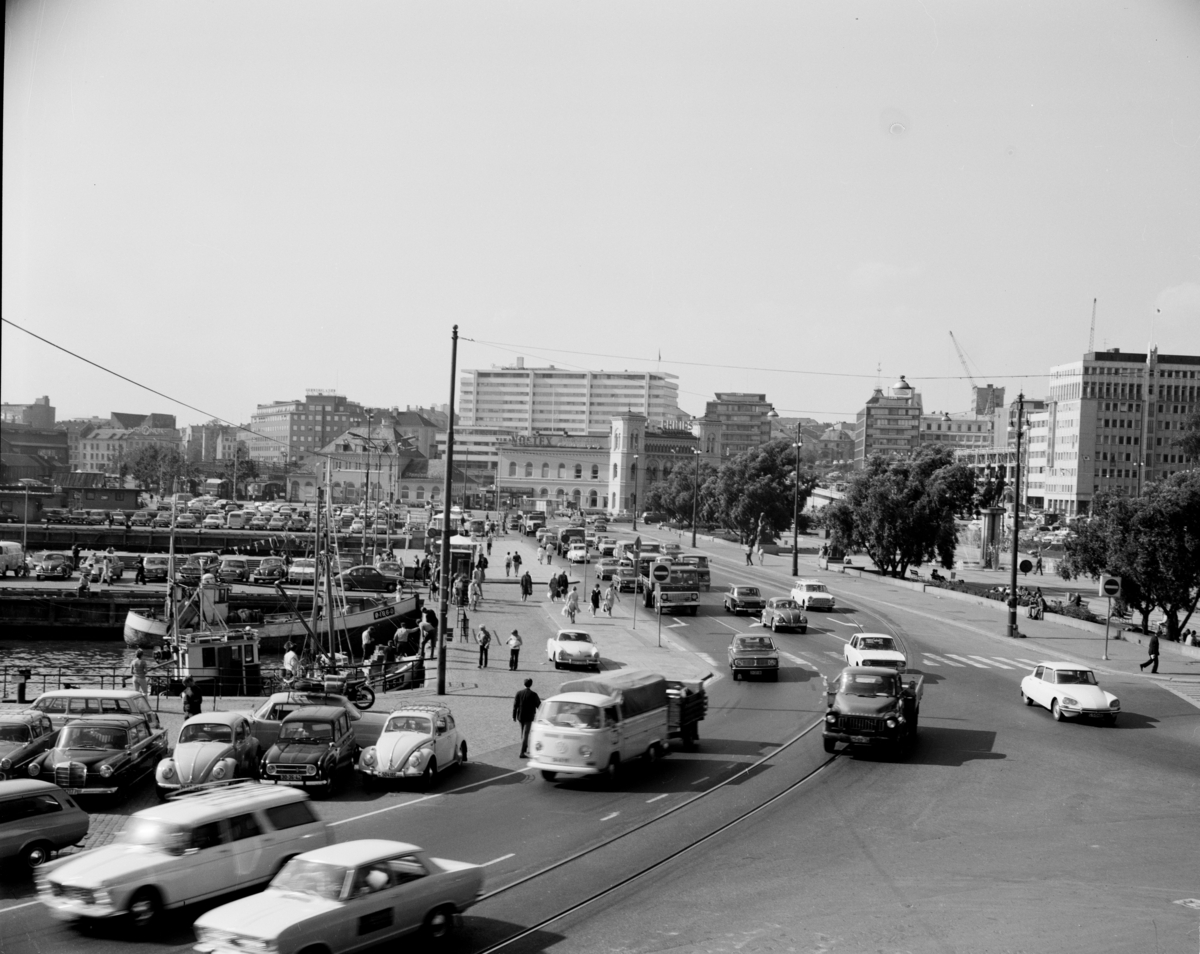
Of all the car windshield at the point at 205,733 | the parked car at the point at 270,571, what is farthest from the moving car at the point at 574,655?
the parked car at the point at 270,571

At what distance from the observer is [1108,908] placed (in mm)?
13742

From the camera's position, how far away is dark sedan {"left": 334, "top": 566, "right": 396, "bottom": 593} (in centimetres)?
6169

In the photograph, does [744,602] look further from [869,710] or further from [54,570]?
[54,570]

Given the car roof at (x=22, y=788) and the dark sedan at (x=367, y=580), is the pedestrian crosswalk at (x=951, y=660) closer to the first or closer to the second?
the car roof at (x=22, y=788)

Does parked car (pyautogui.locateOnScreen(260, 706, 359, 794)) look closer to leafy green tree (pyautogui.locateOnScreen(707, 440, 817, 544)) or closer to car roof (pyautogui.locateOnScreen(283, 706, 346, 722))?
car roof (pyautogui.locateOnScreen(283, 706, 346, 722))

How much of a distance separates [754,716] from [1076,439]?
175 metres

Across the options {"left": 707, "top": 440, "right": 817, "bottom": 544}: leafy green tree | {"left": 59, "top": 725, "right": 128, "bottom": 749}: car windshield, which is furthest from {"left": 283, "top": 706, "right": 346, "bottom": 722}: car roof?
{"left": 707, "top": 440, "right": 817, "bottom": 544}: leafy green tree

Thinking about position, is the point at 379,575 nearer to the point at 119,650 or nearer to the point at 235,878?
the point at 119,650

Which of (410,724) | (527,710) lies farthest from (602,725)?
(410,724)

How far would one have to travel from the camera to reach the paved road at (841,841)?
1267cm

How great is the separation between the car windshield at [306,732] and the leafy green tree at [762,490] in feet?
238

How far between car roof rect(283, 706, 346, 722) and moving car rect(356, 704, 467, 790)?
920mm

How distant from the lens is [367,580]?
6184 centimetres

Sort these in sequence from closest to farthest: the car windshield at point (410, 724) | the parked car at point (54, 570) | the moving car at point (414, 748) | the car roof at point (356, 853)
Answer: the car roof at point (356, 853)
the moving car at point (414, 748)
the car windshield at point (410, 724)
the parked car at point (54, 570)
